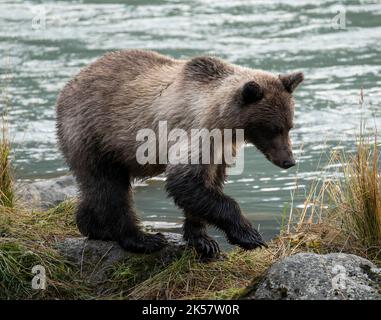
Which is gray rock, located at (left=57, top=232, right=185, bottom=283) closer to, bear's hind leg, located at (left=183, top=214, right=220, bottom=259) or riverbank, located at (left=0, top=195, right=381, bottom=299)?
riverbank, located at (left=0, top=195, right=381, bottom=299)

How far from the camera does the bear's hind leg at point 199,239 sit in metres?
7.45

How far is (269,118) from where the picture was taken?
6898 millimetres

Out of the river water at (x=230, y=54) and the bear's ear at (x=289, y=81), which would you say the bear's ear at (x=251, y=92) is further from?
the river water at (x=230, y=54)

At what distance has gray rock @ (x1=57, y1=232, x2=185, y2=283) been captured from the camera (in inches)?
290

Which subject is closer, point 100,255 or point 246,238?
point 246,238

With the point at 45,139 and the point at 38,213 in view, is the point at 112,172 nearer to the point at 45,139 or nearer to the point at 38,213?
the point at 38,213

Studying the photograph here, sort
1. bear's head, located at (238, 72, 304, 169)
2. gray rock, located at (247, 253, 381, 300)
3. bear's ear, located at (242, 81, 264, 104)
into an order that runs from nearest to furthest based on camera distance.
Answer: gray rock, located at (247, 253, 381, 300) → bear's ear, located at (242, 81, 264, 104) → bear's head, located at (238, 72, 304, 169)

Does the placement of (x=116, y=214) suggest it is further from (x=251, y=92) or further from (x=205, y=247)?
(x=251, y=92)

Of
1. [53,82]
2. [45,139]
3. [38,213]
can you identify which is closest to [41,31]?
[53,82]

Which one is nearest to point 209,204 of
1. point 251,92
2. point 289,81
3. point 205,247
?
point 205,247

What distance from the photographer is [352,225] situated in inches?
284

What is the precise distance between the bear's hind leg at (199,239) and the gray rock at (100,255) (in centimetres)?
12

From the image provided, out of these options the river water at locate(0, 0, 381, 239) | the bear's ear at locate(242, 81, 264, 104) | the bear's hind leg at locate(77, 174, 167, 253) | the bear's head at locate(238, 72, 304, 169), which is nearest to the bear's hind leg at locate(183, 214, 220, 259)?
the bear's hind leg at locate(77, 174, 167, 253)

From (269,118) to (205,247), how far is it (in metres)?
1.22
